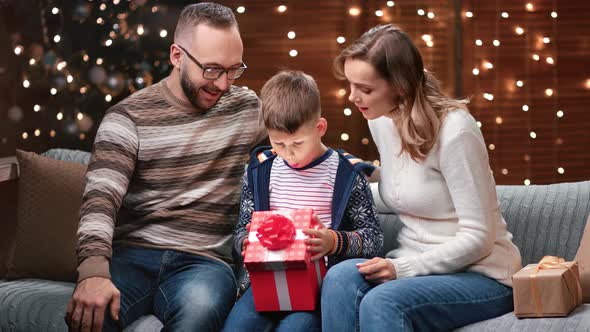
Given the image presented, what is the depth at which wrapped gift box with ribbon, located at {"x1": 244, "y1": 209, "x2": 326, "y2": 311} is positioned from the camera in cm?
239

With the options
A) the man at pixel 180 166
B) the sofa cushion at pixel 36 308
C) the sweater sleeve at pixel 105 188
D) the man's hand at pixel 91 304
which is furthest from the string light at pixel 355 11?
the man's hand at pixel 91 304

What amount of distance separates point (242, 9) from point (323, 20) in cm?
43

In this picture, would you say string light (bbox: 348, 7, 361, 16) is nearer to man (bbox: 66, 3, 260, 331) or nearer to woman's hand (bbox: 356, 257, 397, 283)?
man (bbox: 66, 3, 260, 331)

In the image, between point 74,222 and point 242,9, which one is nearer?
point 74,222

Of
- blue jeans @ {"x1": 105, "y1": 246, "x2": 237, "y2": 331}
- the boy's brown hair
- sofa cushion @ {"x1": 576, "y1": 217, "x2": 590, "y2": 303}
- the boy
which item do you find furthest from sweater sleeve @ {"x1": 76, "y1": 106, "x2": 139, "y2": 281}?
sofa cushion @ {"x1": 576, "y1": 217, "x2": 590, "y2": 303}

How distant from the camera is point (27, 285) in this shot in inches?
122

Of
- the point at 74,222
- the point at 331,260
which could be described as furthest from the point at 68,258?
the point at 331,260

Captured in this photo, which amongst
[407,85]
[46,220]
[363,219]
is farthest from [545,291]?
[46,220]

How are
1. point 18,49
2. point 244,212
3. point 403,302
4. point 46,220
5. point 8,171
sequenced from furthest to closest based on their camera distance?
point 18,49 < point 8,171 < point 46,220 < point 244,212 < point 403,302

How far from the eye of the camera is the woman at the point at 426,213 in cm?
237

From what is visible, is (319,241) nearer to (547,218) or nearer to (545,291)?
(545,291)

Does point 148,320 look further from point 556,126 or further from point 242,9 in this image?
point 556,126

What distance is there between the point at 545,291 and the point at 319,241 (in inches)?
24.5

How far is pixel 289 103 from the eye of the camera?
260 centimetres
